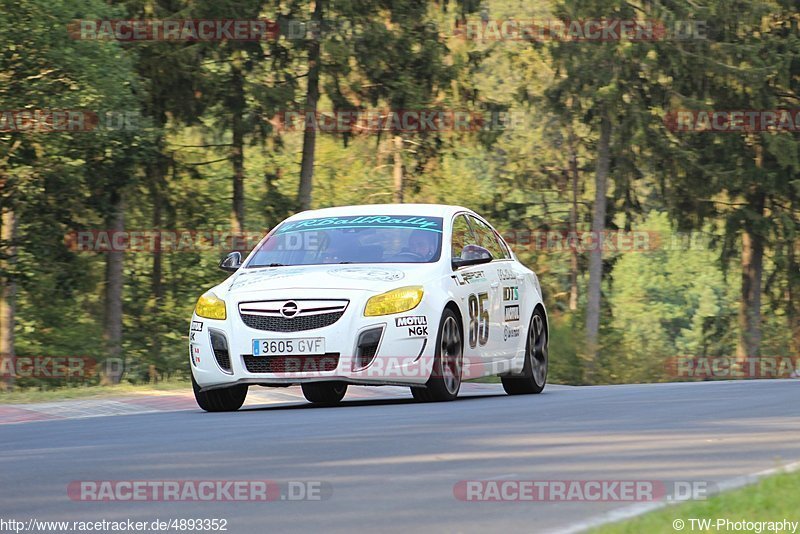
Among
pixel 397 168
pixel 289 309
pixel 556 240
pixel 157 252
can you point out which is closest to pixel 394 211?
pixel 289 309

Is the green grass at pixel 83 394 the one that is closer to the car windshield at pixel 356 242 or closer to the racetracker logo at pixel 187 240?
the car windshield at pixel 356 242

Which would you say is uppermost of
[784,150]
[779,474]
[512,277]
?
[779,474]

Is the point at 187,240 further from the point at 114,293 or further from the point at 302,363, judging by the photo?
the point at 302,363

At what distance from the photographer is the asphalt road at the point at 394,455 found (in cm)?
721

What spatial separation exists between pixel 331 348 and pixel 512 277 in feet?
10.5

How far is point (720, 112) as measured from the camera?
134ft

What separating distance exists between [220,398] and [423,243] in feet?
7.59

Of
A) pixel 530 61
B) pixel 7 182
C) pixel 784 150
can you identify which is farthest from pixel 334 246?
pixel 530 61

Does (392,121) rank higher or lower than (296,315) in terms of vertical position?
lower

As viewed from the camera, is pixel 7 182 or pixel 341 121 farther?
pixel 341 121

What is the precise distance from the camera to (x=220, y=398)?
45.2 ft

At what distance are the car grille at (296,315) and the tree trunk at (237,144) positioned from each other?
948 inches

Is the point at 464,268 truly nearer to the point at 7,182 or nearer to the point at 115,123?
the point at 115,123

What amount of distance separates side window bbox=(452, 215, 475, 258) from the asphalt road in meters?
1.53
